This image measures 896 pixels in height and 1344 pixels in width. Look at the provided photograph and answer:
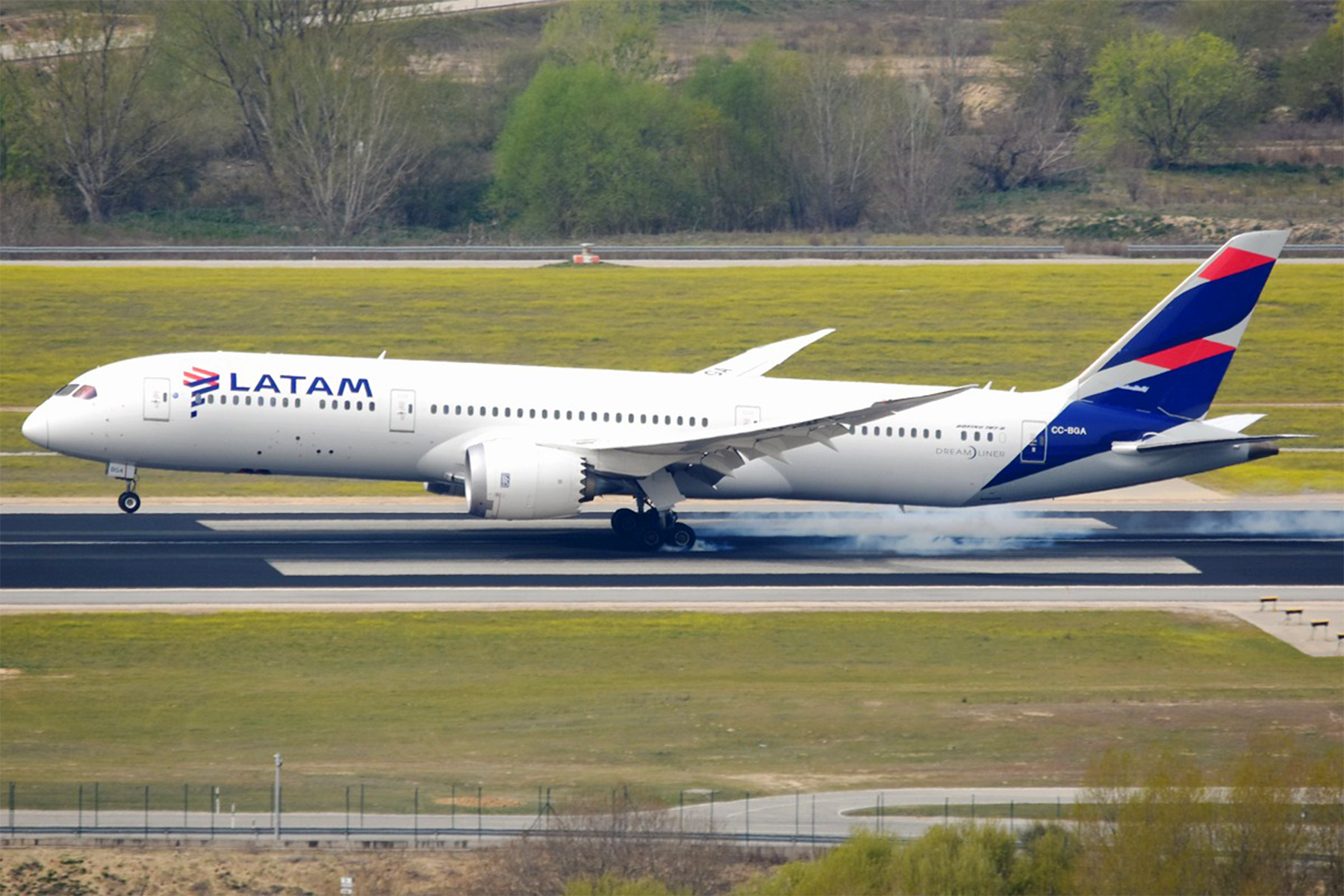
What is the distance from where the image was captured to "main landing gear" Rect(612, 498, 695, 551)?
4334cm

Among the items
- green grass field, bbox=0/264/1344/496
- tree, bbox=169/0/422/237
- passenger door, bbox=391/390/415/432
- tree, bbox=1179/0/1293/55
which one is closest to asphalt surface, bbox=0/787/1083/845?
passenger door, bbox=391/390/415/432

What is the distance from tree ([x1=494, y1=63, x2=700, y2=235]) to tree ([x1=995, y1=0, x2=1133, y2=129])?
1204 inches

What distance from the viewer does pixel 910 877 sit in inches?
896

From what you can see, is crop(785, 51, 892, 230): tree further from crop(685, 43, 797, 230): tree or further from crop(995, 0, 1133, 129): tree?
crop(995, 0, 1133, 129): tree

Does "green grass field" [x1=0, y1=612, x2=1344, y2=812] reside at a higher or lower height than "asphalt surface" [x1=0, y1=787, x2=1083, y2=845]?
higher

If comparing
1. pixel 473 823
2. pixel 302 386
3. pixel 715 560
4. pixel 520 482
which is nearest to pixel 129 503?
pixel 302 386

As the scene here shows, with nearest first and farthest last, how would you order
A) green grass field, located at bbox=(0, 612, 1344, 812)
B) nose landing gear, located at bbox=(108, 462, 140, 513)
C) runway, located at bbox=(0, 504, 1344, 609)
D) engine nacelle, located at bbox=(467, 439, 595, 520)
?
green grass field, located at bbox=(0, 612, 1344, 812), runway, located at bbox=(0, 504, 1344, 609), engine nacelle, located at bbox=(467, 439, 595, 520), nose landing gear, located at bbox=(108, 462, 140, 513)

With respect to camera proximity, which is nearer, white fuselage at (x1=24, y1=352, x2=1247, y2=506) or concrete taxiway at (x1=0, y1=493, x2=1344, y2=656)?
concrete taxiway at (x1=0, y1=493, x2=1344, y2=656)

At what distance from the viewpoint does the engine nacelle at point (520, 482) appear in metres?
39.9

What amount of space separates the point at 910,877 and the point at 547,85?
258ft

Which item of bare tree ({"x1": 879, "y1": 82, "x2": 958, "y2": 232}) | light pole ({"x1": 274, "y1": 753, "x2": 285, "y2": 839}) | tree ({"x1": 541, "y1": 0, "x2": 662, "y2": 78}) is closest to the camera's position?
light pole ({"x1": 274, "y1": 753, "x2": 285, "y2": 839})

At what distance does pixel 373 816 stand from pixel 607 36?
9200 cm

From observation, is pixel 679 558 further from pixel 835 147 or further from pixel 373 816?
pixel 835 147

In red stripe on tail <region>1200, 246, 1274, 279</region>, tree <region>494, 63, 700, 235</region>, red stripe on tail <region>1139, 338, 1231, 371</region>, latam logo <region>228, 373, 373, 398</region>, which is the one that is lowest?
Result: latam logo <region>228, 373, 373, 398</region>
